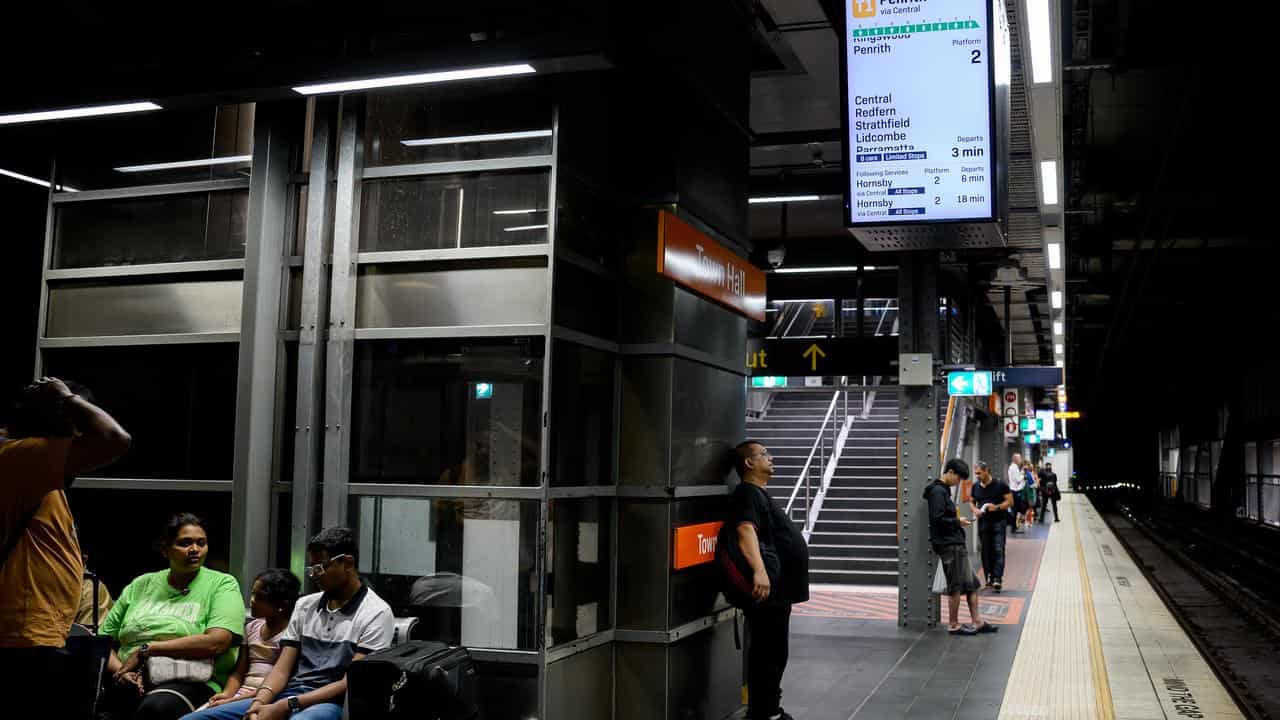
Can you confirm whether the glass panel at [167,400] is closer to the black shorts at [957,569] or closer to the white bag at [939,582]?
the black shorts at [957,569]

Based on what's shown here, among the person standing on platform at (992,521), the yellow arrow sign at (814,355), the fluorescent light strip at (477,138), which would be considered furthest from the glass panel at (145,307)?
the person standing on platform at (992,521)

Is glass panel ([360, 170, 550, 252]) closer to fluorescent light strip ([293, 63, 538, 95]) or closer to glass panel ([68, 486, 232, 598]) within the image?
fluorescent light strip ([293, 63, 538, 95])

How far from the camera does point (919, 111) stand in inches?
268

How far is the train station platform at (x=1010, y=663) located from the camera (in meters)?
7.14

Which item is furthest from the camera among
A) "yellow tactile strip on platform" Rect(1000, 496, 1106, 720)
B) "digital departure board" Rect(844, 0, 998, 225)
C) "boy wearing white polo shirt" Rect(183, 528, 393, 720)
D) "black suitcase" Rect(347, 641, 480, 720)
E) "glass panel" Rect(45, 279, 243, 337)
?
"yellow tactile strip on platform" Rect(1000, 496, 1106, 720)

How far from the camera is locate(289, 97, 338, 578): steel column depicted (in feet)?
17.4

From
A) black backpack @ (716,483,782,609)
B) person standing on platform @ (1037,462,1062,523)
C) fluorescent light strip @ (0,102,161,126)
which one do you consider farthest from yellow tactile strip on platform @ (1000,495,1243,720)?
person standing on platform @ (1037,462,1062,523)

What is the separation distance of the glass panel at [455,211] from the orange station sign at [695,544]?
1.74 metres

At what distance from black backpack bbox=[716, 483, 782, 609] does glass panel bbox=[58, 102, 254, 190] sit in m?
3.32

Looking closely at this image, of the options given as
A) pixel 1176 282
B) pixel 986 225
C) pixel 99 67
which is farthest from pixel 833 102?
pixel 1176 282

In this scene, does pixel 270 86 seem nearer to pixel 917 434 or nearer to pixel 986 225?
pixel 986 225

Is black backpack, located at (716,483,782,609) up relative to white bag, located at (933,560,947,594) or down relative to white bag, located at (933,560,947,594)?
up

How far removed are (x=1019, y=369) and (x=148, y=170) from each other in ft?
32.7

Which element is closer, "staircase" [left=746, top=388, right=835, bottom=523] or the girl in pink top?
the girl in pink top
